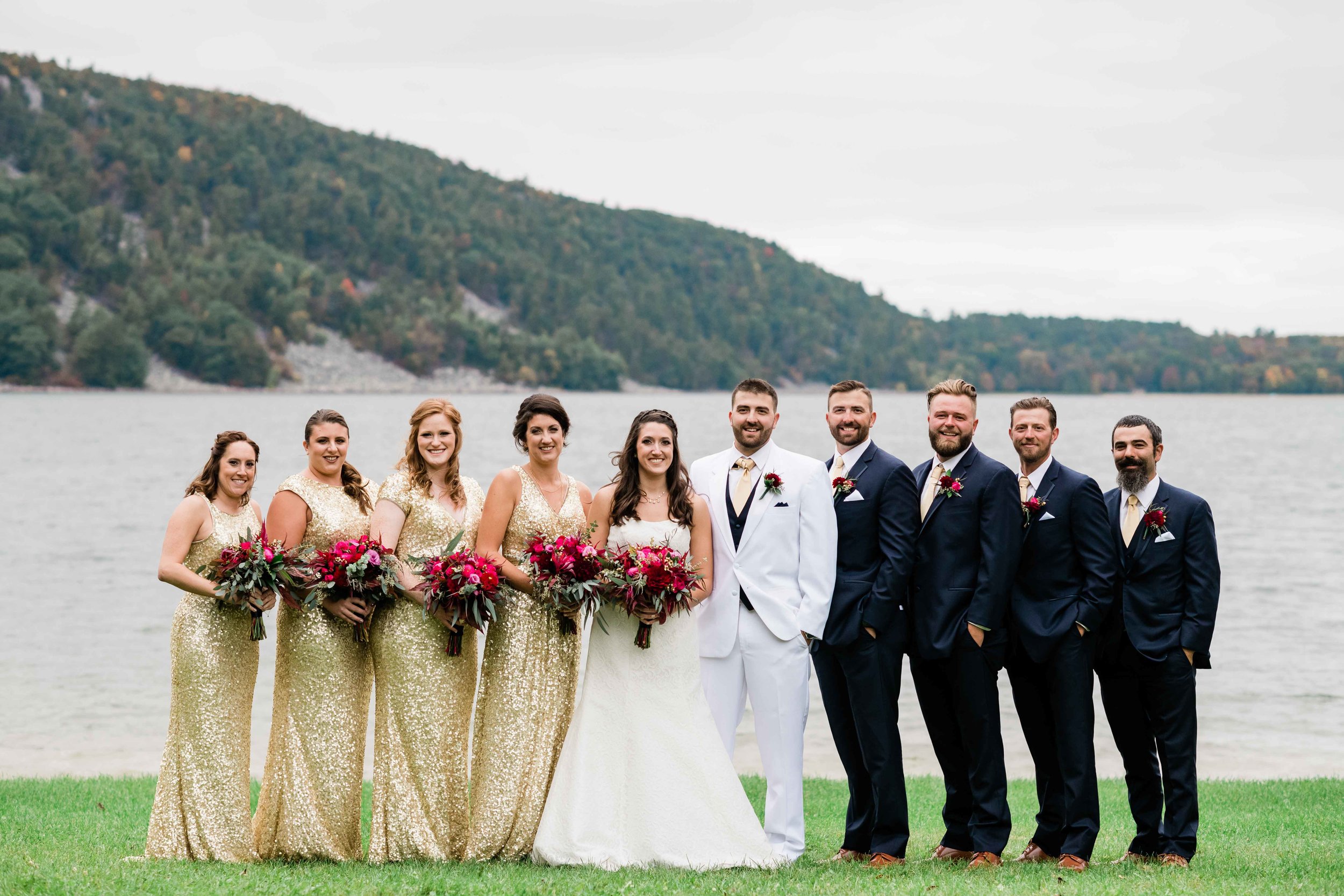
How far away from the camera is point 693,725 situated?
7605 millimetres

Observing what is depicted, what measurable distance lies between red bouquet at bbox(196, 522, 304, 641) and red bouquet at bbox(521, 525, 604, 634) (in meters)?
1.41

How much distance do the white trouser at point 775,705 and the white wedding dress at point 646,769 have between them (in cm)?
21

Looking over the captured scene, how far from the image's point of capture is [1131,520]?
313 inches

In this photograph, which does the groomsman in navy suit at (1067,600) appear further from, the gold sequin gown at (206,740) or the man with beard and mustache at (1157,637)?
the gold sequin gown at (206,740)

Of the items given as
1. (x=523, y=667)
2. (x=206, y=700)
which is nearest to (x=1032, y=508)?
(x=523, y=667)

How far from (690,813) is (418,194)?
189667 mm

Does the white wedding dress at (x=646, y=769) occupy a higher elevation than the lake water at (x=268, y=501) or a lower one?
higher

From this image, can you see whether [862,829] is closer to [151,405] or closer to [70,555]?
[70,555]

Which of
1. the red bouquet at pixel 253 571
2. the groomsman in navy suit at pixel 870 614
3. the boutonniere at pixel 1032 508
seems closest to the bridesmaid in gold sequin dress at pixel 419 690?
the red bouquet at pixel 253 571

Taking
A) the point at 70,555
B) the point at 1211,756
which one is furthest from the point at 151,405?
the point at 1211,756

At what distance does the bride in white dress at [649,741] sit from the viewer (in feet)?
24.1

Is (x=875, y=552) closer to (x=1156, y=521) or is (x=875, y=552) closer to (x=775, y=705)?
(x=775, y=705)

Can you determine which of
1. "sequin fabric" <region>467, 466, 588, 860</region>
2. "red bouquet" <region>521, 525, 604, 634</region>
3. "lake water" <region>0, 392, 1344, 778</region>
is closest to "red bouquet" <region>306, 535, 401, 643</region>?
"sequin fabric" <region>467, 466, 588, 860</region>

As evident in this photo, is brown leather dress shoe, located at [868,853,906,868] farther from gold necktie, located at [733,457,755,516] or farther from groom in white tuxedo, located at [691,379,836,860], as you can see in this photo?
gold necktie, located at [733,457,755,516]
